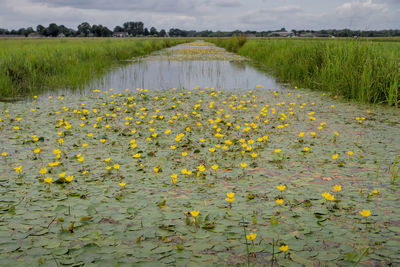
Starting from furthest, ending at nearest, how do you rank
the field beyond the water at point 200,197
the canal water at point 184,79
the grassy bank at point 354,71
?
the canal water at point 184,79 → the grassy bank at point 354,71 → the field beyond the water at point 200,197

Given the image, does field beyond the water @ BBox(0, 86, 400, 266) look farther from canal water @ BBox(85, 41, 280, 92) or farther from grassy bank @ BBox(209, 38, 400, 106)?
canal water @ BBox(85, 41, 280, 92)

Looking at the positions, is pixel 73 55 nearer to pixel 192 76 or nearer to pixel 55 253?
pixel 192 76

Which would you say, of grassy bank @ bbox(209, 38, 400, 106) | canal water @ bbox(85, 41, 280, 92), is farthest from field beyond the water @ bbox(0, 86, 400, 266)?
canal water @ bbox(85, 41, 280, 92)

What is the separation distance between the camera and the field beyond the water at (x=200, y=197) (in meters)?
2.25

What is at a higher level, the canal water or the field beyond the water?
the canal water

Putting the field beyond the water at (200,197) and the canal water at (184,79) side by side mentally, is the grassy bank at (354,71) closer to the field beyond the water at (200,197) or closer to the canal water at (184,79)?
the canal water at (184,79)

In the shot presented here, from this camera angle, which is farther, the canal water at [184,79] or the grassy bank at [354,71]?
the canal water at [184,79]


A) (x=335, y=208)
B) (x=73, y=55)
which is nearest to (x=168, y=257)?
(x=335, y=208)

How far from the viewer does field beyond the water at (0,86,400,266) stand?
2252 millimetres

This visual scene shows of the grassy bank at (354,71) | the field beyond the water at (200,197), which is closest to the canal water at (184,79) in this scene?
the grassy bank at (354,71)

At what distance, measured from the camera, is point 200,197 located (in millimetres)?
3057

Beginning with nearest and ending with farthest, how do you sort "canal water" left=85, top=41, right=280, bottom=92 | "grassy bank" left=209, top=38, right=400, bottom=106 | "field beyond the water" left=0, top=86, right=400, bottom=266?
"field beyond the water" left=0, top=86, right=400, bottom=266 → "grassy bank" left=209, top=38, right=400, bottom=106 → "canal water" left=85, top=41, right=280, bottom=92

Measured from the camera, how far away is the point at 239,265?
6.93ft

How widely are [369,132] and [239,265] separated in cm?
402
